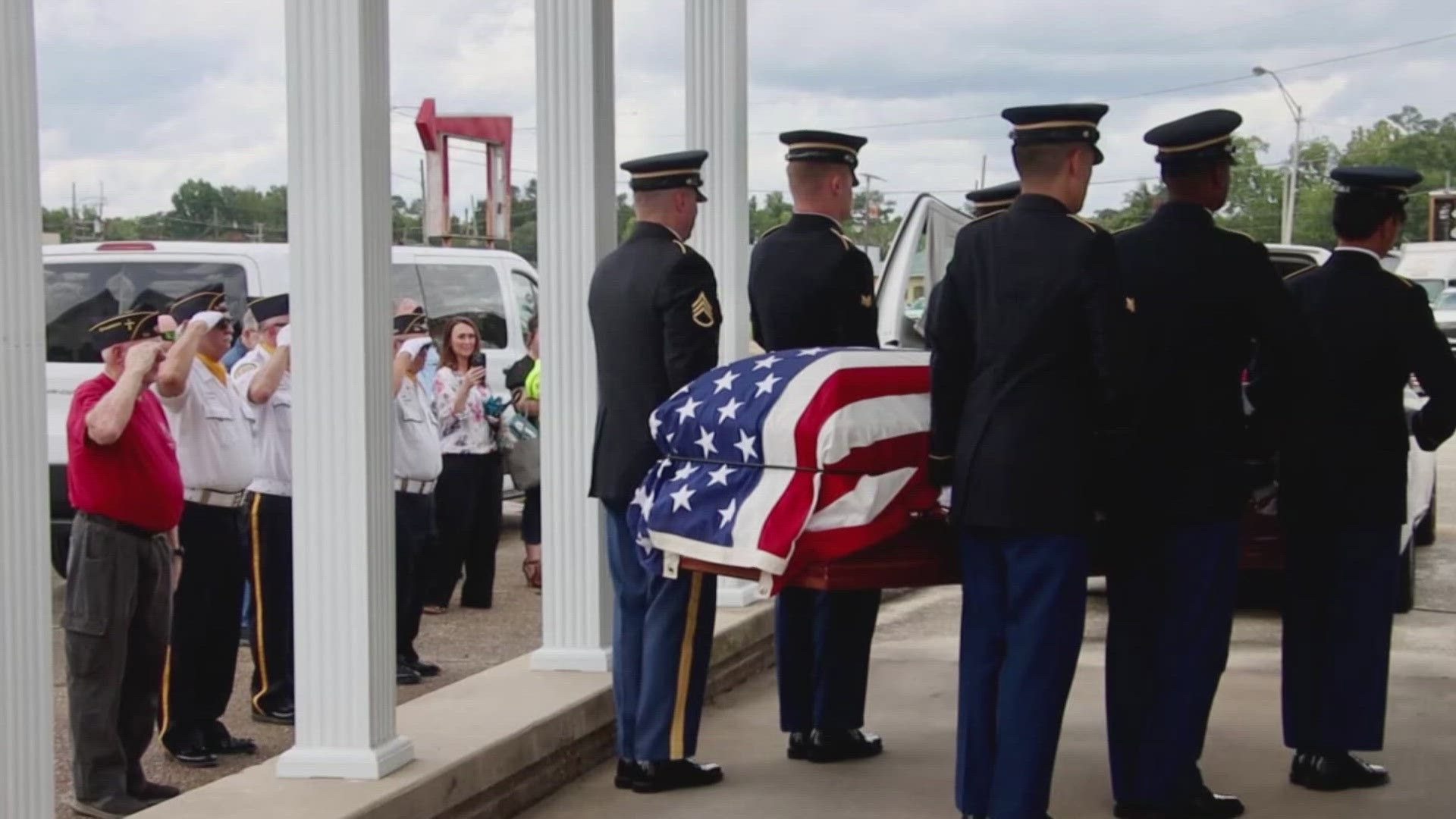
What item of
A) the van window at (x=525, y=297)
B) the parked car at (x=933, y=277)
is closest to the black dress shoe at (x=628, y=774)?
the parked car at (x=933, y=277)

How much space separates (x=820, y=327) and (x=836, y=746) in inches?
57.7

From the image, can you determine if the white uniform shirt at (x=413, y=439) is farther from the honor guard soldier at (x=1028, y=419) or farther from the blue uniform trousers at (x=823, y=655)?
the honor guard soldier at (x=1028, y=419)

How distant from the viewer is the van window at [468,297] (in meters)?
13.8

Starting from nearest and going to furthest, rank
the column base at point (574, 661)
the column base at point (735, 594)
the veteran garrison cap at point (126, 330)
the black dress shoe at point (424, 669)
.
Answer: the veteran garrison cap at point (126, 330) → the column base at point (574, 661) → the column base at point (735, 594) → the black dress shoe at point (424, 669)

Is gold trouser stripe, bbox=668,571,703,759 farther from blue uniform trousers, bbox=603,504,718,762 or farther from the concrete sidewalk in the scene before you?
the concrete sidewalk

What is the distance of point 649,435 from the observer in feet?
19.0

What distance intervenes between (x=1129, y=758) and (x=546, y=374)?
2.48 m

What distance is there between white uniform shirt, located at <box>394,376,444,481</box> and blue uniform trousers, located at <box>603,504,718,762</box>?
3.07 meters

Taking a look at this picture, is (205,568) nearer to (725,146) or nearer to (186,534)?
(186,534)

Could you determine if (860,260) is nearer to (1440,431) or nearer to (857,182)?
(857,182)

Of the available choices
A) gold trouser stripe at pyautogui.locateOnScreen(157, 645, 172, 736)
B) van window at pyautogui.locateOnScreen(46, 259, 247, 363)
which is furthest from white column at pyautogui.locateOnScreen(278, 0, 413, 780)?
van window at pyautogui.locateOnScreen(46, 259, 247, 363)

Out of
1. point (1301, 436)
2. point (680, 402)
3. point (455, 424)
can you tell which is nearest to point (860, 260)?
point (680, 402)

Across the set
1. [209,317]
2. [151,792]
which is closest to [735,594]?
[209,317]

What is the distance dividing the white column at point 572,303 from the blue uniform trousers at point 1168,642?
81.2 inches
